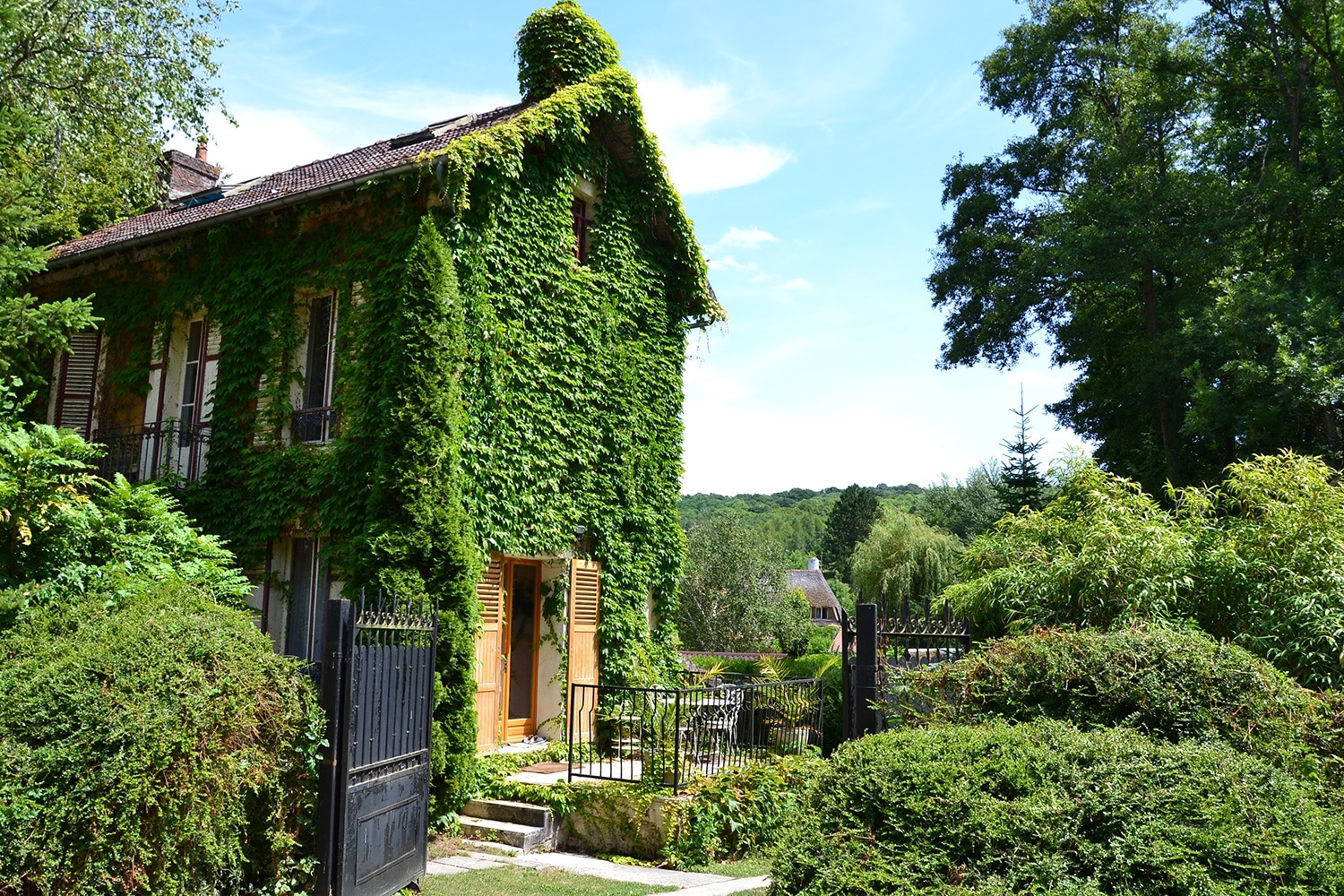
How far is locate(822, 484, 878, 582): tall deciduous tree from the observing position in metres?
73.3

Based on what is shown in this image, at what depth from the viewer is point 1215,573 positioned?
9008 millimetres

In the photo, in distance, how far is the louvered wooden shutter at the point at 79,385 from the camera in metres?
13.7

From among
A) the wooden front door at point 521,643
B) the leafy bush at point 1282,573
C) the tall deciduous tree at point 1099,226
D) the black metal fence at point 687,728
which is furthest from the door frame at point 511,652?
the tall deciduous tree at point 1099,226

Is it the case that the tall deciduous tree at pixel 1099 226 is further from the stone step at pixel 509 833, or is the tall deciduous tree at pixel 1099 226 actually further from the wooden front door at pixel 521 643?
the stone step at pixel 509 833

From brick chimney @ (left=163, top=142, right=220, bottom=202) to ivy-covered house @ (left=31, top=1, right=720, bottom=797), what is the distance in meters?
5.02

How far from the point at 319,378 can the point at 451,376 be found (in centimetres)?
218

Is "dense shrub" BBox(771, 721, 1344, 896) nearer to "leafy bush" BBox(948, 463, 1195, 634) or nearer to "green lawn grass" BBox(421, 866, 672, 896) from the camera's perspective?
"green lawn grass" BBox(421, 866, 672, 896)

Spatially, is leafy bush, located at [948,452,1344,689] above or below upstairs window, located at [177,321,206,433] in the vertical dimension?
below

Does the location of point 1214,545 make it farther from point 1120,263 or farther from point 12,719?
point 1120,263

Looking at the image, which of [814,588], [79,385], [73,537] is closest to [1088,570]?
[73,537]

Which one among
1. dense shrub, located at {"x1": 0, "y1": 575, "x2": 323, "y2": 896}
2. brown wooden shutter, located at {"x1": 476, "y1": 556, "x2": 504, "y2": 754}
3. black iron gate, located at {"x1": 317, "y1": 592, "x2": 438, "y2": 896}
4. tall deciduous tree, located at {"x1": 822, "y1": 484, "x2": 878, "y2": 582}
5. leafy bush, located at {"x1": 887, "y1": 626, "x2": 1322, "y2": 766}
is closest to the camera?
dense shrub, located at {"x1": 0, "y1": 575, "x2": 323, "y2": 896}

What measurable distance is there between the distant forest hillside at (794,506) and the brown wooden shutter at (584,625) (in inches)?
2231

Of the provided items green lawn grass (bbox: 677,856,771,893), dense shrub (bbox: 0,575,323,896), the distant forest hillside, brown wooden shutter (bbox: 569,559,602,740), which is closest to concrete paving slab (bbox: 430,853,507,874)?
green lawn grass (bbox: 677,856,771,893)

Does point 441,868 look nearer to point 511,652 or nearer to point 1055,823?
point 511,652
